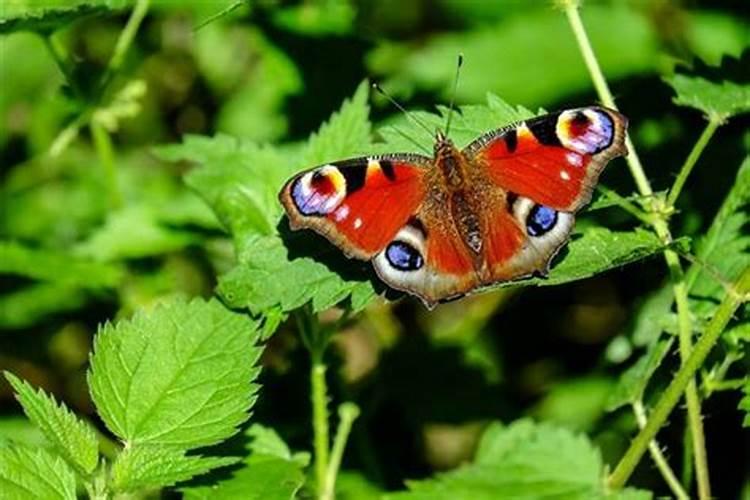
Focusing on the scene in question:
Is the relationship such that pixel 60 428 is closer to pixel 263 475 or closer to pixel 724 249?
pixel 263 475

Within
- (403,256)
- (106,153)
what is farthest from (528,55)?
(403,256)

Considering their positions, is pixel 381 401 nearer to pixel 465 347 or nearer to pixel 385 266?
pixel 465 347

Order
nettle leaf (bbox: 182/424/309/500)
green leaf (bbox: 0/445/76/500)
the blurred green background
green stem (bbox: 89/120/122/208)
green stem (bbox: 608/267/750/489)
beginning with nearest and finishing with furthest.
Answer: green leaf (bbox: 0/445/76/500)
green stem (bbox: 608/267/750/489)
nettle leaf (bbox: 182/424/309/500)
the blurred green background
green stem (bbox: 89/120/122/208)

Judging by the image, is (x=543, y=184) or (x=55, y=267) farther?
(x=55, y=267)

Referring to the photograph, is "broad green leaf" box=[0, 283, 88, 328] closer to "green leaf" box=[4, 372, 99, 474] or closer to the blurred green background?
the blurred green background

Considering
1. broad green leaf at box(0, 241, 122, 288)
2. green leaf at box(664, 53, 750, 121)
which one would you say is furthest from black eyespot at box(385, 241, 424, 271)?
broad green leaf at box(0, 241, 122, 288)

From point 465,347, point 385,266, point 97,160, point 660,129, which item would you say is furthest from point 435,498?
point 97,160
